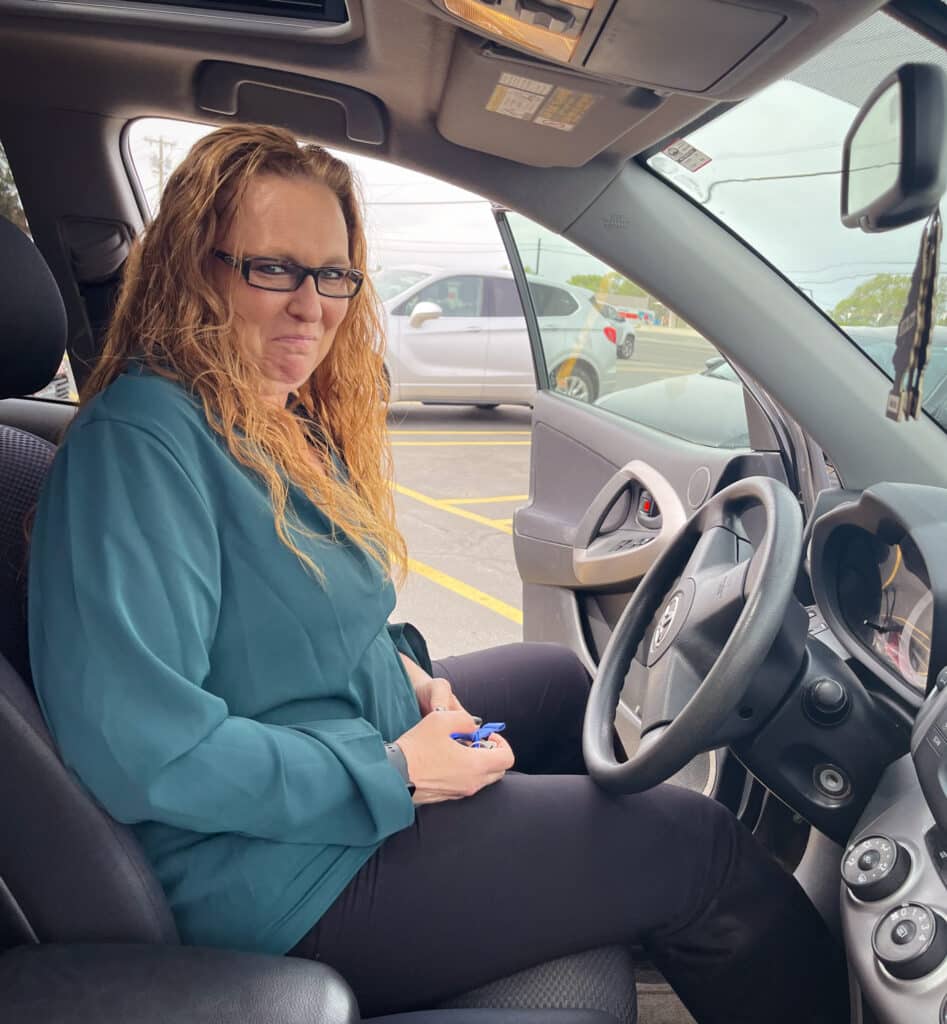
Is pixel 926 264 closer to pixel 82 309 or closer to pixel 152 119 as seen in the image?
pixel 152 119

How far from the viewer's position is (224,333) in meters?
1.23

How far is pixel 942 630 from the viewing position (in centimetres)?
111

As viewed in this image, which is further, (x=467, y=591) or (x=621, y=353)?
(x=467, y=591)

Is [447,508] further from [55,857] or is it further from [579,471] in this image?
[55,857]

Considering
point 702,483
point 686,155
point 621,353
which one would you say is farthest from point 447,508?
point 686,155

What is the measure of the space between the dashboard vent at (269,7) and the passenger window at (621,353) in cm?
59

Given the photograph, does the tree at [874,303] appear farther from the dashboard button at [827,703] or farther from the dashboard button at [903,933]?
the dashboard button at [903,933]

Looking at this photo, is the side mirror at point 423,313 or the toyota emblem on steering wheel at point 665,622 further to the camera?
the side mirror at point 423,313

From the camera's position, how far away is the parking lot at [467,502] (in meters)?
2.63

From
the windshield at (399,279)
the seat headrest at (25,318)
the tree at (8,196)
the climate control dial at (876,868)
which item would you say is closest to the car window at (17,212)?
the tree at (8,196)

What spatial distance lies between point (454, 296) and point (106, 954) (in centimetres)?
764

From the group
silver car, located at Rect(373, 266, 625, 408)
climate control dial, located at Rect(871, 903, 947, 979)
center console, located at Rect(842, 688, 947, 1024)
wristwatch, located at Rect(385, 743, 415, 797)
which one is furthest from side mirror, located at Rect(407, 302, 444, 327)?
climate control dial, located at Rect(871, 903, 947, 979)

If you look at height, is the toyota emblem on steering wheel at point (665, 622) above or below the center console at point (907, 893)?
above

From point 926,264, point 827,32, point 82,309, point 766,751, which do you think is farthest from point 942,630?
point 82,309
